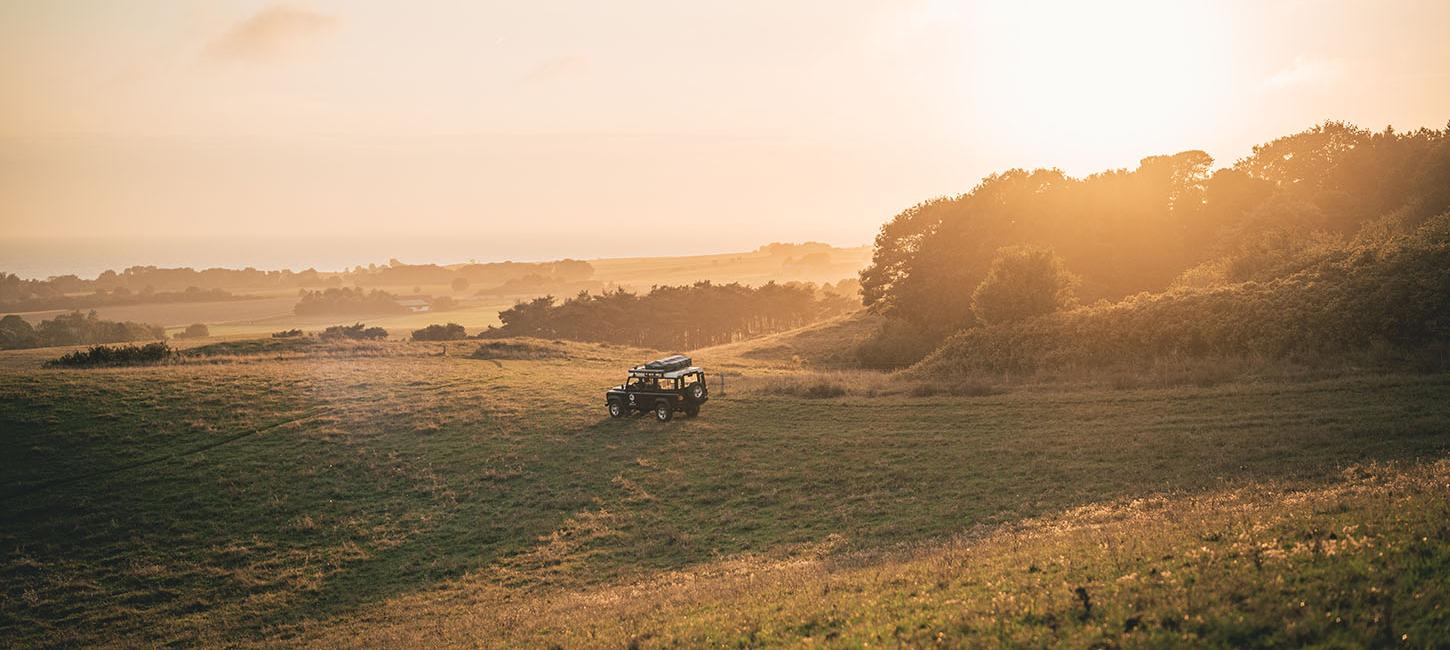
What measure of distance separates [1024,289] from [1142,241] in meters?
25.3

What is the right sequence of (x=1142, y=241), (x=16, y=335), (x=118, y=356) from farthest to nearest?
(x=16, y=335)
(x=1142, y=241)
(x=118, y=356)

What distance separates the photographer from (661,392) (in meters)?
34.4

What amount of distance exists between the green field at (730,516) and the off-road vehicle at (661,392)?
935 millimetres

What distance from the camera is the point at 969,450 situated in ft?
82.5

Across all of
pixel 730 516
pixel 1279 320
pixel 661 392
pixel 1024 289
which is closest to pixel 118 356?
pixel 661 392

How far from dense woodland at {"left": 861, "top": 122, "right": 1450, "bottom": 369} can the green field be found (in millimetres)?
6030

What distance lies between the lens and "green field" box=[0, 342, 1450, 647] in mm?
10352

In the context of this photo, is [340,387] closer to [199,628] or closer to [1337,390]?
[199,628]

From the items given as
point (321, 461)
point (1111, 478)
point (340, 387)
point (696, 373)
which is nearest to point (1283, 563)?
point (1111, 478)

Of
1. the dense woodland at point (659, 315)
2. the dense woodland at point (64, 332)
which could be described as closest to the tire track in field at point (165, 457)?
the dense woodland at point (659, 315)

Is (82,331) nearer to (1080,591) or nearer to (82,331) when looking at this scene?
(82,331)

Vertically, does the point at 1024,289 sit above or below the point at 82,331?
above

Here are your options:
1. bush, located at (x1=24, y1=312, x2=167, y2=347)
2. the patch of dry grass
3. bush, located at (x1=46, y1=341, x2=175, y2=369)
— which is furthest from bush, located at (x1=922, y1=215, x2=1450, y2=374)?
bush, located at (x1=24, y1=312, x2=167, y2=347)

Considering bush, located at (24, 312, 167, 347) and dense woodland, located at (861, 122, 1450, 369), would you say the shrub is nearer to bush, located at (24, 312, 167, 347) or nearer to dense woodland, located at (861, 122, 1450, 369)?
bush, located at (24, 312, 167, 347)
